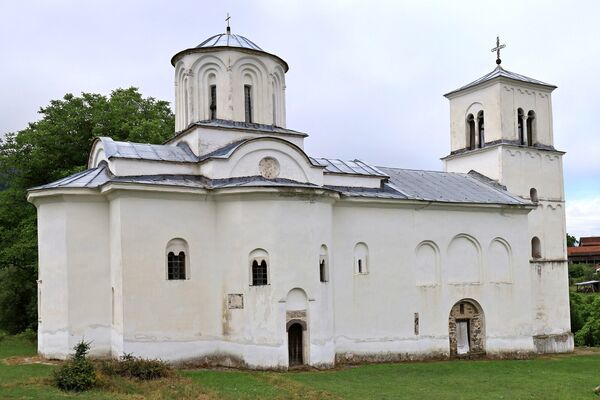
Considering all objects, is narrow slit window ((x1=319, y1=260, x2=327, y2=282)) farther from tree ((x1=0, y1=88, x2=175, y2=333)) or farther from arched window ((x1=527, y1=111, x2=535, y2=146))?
arched window ((x1=527, y1=111, x2=535, y2=146))

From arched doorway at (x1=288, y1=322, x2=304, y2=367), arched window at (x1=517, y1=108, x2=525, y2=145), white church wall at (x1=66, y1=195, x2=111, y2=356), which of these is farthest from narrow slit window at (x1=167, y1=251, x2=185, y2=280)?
arched window at (x1=517, y1=108, x2=525, y2=145)

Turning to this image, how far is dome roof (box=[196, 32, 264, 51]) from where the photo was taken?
21.5 metres

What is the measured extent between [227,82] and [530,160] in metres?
14.4

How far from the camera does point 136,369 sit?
51.2ft

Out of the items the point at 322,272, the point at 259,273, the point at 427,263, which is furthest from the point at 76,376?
the point at 427,263

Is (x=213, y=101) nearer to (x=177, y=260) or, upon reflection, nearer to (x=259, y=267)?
(x=177, y=260)

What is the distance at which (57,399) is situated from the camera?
12555mm

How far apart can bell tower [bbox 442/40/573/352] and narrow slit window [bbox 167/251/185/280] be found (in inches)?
578

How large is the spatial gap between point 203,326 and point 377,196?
7.39 meters

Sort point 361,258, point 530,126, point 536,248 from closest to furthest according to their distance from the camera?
point 361,258, point 536,248, point 530,126

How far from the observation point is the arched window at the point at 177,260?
1853 cm

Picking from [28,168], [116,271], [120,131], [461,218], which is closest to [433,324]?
[461,218]

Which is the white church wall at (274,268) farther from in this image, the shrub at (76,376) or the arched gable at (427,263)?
the shrub at (76,376)

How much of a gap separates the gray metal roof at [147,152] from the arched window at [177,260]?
2652mm
